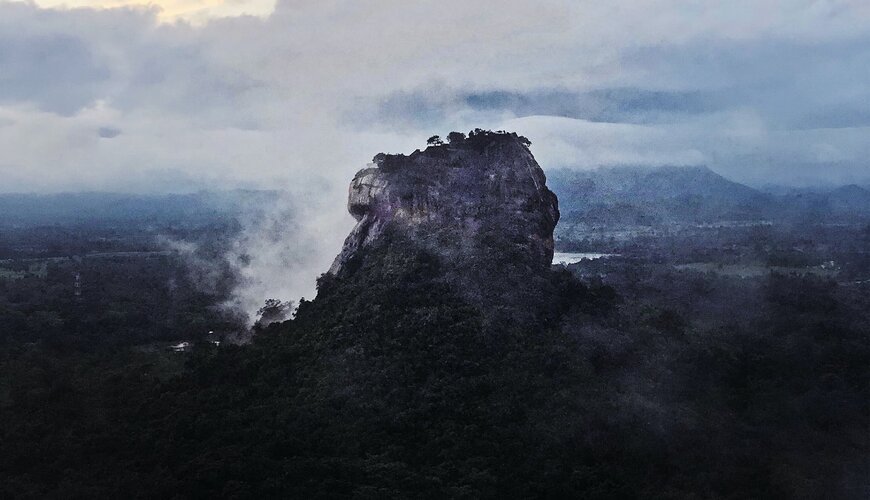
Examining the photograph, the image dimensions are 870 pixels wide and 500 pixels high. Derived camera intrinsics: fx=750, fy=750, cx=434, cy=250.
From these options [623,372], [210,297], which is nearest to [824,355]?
[623,372]

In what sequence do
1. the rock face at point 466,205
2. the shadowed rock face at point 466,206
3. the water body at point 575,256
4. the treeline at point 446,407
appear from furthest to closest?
the water body at point 575,256
the rock face at point 466,205
the shadowed rock face at point 466,206
the treeline at point 446,407

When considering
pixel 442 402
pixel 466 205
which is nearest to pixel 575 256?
pixel 466 205

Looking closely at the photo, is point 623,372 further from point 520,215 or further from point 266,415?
point 266,415

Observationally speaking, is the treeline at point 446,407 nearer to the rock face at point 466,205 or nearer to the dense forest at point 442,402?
the dense forest at point 442,402

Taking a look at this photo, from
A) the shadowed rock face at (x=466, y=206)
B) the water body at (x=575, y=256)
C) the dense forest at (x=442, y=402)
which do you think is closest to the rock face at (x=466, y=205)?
the shadowed rock face at (x=466, y=206)

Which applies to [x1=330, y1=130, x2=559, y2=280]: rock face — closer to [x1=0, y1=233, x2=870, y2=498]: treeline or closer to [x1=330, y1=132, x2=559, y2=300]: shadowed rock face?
[x1=330, y1=132, x2=559, y2=300]: shadowed rock face

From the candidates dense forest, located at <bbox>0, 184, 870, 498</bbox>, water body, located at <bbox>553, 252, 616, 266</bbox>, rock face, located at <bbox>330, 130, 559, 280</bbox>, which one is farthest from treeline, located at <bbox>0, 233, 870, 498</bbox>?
water body, located at <bbox>553, 252, 616, 266</bbox>

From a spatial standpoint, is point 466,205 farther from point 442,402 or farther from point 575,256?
point 575,256
